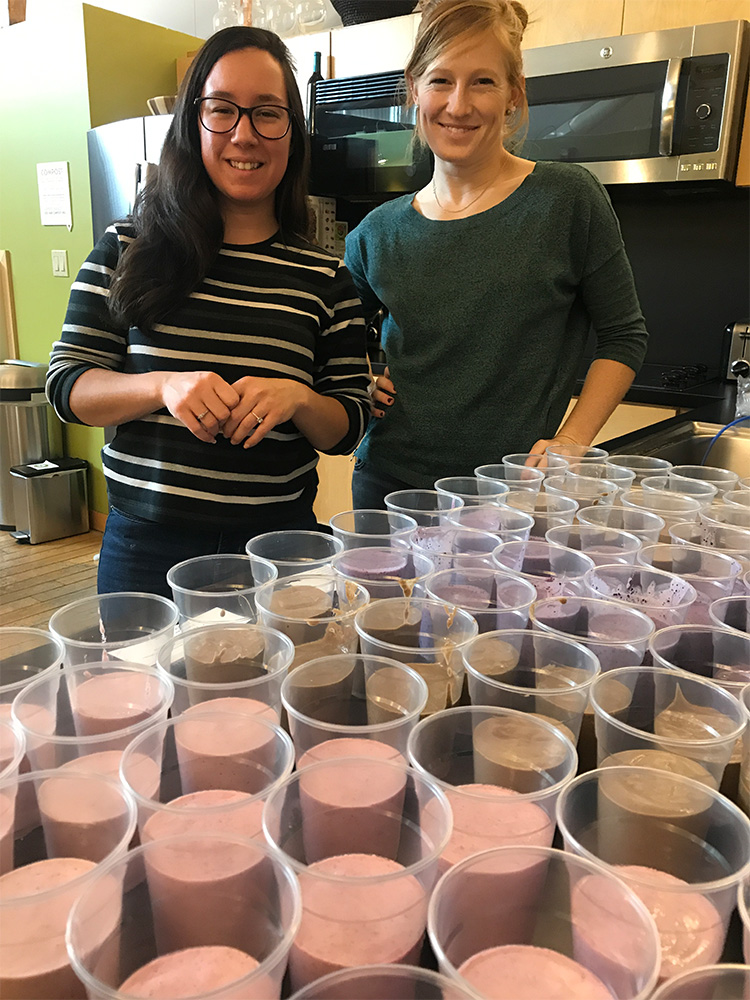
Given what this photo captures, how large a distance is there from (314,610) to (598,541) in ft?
1.19

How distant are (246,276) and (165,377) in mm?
267

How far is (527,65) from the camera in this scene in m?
2.48

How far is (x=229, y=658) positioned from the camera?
686 millimetres

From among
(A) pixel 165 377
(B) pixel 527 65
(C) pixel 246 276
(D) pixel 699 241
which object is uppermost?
(B) pixel 527 65

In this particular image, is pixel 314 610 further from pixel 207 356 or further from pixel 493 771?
pixel 207 356

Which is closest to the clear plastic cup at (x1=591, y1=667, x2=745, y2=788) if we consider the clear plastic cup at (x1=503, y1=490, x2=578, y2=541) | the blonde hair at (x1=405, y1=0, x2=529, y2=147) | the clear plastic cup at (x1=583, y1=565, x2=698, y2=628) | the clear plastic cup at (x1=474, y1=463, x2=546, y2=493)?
the clear plastic cup at (x1=583, y1=565, x2=698, y2=628)

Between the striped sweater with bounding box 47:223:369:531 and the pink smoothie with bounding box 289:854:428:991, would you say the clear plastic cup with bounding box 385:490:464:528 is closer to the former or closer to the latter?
the striped sweater with bounding box 47:223:369:531

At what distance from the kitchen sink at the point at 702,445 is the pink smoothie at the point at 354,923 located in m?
1.33

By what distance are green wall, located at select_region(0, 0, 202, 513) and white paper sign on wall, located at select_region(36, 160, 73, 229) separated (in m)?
0.04

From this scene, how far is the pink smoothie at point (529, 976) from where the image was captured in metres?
0.41

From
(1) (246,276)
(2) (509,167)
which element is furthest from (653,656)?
(2) (509,167)

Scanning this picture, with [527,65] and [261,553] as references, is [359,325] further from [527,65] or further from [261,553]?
[527,65]

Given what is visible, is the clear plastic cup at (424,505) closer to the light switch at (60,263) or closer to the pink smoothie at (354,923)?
the pink smoothie at (354,923)

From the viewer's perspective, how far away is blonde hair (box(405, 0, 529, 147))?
4.28 ft
